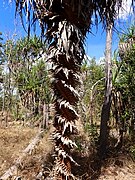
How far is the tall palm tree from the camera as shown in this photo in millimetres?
5227

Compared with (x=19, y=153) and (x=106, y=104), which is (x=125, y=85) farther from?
(x=19, y=153)

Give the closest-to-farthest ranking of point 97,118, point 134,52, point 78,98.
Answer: point 78,98 → point 134,52 → point 97,118

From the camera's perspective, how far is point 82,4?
5203 mm

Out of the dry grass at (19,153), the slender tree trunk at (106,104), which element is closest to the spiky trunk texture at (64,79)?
the dry grass at (19,153)

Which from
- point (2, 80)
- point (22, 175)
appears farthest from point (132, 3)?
point (2, 80)

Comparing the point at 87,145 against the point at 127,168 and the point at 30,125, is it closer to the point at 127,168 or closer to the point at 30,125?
the point at 127,168

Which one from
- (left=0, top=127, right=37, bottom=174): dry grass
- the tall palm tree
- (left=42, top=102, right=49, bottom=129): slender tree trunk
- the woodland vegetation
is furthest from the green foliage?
(left=42, top=102, right=49, bottom=129): slender tree trunk

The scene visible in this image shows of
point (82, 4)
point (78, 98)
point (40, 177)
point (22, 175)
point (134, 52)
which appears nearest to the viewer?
point (82, 4)

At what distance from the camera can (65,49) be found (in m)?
5.21

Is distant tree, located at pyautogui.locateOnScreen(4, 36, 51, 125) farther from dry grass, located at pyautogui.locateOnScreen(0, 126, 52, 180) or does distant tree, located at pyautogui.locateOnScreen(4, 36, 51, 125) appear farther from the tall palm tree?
the tall palm tree

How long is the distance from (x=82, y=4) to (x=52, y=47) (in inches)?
37.3

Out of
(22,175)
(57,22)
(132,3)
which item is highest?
(132,3)

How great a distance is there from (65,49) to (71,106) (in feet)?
3.39

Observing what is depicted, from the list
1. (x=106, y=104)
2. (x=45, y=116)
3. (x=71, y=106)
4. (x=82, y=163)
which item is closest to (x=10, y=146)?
(x=82, y=163)
